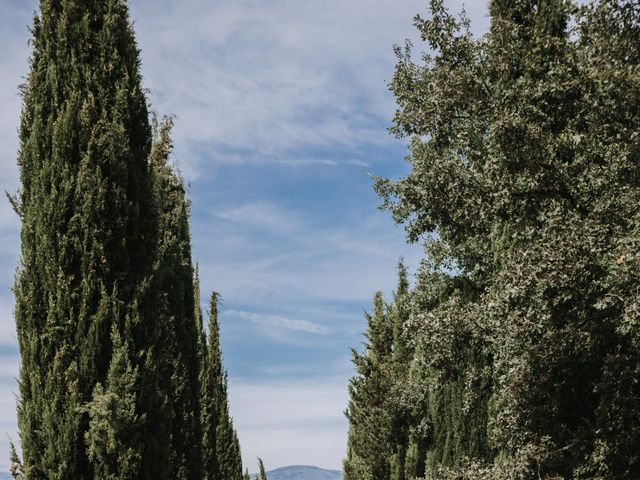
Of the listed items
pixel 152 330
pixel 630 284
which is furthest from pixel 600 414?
pixel 152 330

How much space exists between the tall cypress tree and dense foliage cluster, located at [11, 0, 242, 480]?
0.02 m

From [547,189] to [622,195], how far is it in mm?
→ 1497

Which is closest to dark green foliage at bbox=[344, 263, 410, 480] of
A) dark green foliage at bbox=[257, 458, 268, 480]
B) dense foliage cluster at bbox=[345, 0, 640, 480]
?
dark green foliage at bbox=[257, 458, 268, 480]

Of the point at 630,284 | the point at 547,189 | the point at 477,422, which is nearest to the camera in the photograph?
the point at 630,284

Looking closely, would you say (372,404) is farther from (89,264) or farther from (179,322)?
(89,264)

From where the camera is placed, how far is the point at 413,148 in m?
16.9

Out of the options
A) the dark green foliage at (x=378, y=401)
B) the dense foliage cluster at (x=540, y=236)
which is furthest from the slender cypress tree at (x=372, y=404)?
the dense foliage cluster at (x=540, y=236)

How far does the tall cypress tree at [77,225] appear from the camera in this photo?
8.11m

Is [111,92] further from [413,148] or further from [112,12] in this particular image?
[413,148]

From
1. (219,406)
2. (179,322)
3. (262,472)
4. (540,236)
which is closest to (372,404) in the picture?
(262,472)

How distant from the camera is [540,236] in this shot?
9.91m

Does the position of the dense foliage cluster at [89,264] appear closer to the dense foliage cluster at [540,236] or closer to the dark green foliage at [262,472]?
the dense foliage cluster at [540,236]

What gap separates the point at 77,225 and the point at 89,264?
1.94ft

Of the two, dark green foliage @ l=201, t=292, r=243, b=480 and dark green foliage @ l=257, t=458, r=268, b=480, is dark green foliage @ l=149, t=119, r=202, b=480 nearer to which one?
dark green foliage @ l=201, t=292, r=243, b=480
